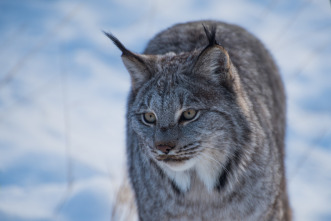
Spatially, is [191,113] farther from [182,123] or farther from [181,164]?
[181,164]

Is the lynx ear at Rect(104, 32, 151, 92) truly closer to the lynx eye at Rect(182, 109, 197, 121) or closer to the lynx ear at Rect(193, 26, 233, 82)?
the lynx ear at Rect(193, 26, 233, 82)

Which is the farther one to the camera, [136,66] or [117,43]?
[136,66]

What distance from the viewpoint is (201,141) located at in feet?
8.68

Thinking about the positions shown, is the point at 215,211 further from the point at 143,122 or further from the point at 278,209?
the point at 143,122

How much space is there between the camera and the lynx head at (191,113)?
263 cm

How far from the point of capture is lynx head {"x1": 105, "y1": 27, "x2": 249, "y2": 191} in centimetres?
263

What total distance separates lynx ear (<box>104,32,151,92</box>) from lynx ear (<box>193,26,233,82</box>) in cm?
37

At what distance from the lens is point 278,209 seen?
3117 millimetres

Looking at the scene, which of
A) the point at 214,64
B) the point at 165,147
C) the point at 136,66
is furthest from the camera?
the point at 136,66

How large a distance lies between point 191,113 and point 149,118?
0.96 feet

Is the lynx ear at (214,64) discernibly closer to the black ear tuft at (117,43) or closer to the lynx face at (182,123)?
the lynx face at (182,123)

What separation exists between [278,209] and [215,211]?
495mm

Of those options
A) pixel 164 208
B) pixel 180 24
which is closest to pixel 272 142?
pixel 164 208

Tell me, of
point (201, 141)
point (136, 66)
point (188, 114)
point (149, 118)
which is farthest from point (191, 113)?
point (136, 66)
